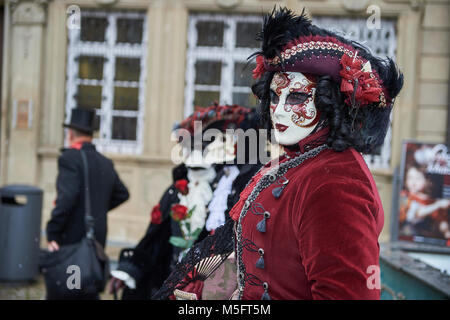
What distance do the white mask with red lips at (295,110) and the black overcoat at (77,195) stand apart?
2.79 m

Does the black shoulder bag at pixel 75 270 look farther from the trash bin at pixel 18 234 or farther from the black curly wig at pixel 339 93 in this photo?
the black curly wig at pixel 339 93

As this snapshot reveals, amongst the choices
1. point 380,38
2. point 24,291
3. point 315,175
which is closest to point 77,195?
point 24,291

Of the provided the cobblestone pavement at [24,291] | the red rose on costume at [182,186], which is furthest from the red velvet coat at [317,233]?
the cobblestone pavement at [24,291]

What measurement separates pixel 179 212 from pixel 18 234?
289 centimetres

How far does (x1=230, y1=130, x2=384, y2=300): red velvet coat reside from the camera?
1550 millimetres

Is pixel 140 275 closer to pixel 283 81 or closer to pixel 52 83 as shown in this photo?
pixel 283 81

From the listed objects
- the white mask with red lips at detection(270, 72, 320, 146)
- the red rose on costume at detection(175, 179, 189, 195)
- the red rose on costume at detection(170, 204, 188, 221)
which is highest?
the white mask with red lips at detection(270, 72, 320, 146)

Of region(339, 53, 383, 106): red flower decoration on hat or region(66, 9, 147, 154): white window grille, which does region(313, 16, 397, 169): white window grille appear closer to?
region(66, 9, 147, 154): white window grille

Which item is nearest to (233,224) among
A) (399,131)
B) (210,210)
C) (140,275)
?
(210,210)

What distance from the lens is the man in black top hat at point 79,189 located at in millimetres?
4336

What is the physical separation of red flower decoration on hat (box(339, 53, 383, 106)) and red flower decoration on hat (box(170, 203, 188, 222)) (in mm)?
2087

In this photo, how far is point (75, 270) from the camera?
416 centimetres

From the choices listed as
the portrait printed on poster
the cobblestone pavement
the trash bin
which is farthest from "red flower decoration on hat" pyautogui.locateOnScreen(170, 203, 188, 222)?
the portrait printed on poster

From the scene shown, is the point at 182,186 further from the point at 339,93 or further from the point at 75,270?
the point at 339,93
